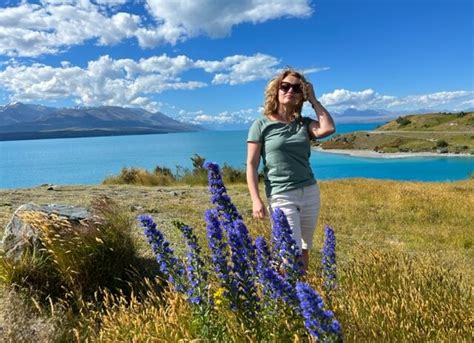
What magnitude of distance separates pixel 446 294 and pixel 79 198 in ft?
35.2

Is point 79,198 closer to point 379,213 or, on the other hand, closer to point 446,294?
point 379,213

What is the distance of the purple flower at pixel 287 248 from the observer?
2.79m

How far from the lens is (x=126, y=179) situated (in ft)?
64.7

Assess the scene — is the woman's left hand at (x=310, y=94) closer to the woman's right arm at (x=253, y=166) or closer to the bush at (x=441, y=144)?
the woman's right arm at (x=253, y=166)

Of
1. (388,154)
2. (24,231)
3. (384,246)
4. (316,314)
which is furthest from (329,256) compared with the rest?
(388,154)

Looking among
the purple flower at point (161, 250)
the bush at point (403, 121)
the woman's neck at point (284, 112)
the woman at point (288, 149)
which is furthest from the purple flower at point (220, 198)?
the bush at point (403, 121)

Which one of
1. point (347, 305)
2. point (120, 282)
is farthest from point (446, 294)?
point (120, 282)

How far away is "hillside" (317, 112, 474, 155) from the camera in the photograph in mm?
67625

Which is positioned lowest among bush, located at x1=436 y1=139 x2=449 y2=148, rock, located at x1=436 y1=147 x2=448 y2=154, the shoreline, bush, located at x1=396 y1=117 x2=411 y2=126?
the shoreline

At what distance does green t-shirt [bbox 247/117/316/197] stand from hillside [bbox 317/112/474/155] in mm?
65597

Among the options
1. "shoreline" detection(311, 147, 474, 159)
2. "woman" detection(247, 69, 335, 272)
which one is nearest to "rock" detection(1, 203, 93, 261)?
"woman" detection(247, 69, 335, 272)

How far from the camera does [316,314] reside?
1917 mm

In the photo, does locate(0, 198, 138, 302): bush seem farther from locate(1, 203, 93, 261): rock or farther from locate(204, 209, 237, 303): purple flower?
locate(204, 209, 237, 303): purple flower

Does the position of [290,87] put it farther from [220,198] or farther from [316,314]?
[316,314]
